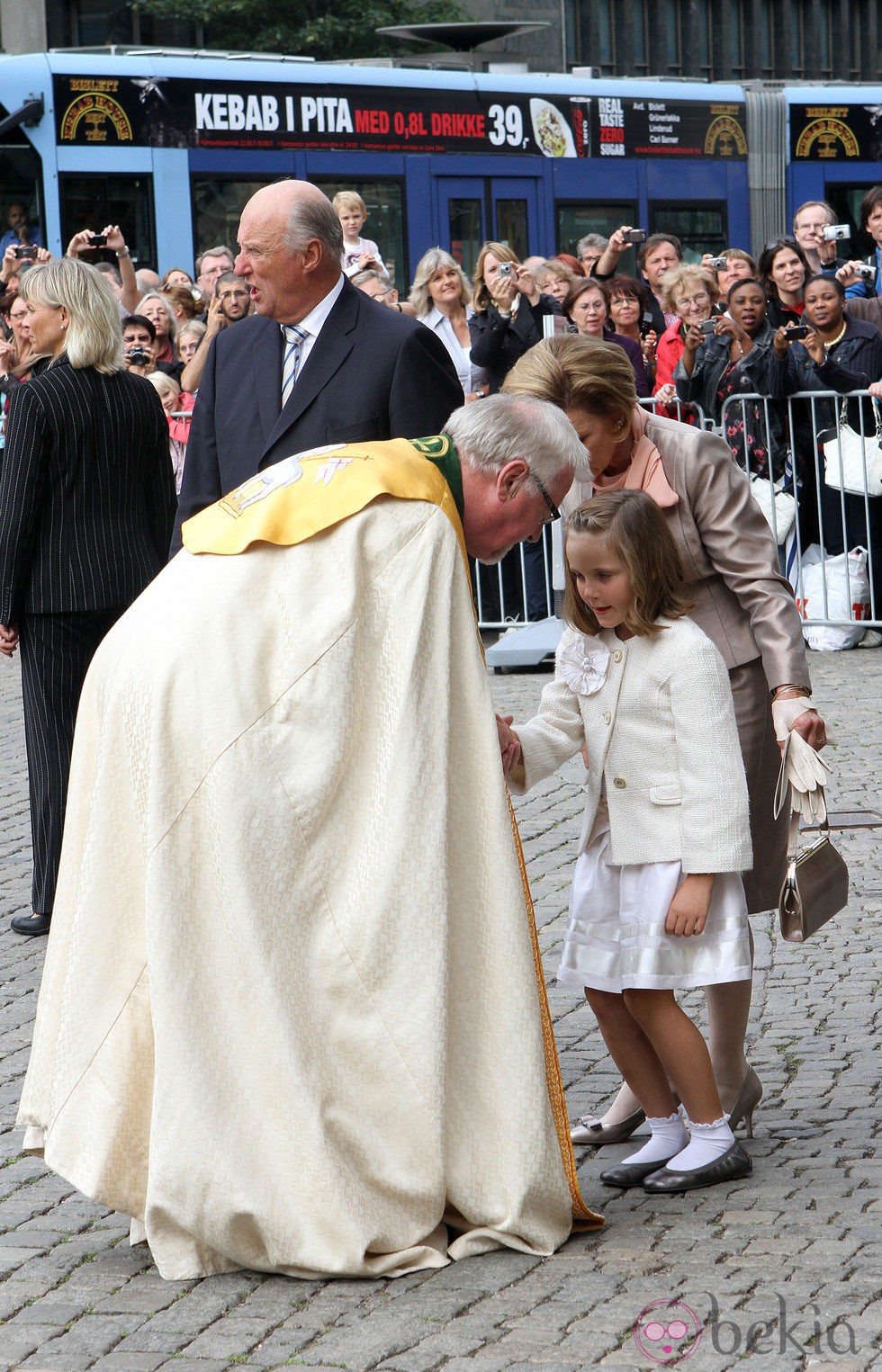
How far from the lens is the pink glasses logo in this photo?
10.9 feet

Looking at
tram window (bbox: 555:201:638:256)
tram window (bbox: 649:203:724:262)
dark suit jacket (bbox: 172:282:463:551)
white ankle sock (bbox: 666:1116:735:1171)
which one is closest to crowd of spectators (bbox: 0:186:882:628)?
dark suit jacket (bbox: 172:282:463:551)

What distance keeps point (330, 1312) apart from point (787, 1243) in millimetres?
897

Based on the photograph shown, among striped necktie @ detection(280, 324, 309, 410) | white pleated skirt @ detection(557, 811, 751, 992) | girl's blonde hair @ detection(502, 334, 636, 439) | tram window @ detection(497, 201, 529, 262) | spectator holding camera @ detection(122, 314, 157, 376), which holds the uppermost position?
tram window @ detection(497, 201, 529, 262)

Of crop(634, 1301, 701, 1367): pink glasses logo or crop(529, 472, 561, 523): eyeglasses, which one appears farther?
crop(529, 472, 561, 523): eyeglasses

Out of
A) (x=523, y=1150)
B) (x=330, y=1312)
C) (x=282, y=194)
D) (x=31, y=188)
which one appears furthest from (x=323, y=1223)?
(x=31, y=188)

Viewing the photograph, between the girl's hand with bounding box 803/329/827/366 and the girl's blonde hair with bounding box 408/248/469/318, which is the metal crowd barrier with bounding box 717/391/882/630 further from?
the girl's blonde hair with bounding box 408/248/469/318

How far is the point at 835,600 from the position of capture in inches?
447

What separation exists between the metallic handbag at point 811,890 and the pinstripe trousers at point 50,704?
10.6 feet

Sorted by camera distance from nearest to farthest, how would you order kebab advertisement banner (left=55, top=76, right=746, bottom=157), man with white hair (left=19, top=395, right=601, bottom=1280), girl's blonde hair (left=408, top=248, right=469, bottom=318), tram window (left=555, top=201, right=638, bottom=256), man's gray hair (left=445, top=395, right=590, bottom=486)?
1. man with white hair (left=19, top=395, right=601, bottom=1280)
2. man's gray hair (left=445, top=395, right=590, bottom=486)
3. girl's blonde hair (left=408, top=248, right=469, bottom=318)
4. kebab advertisement banner (left=55, top=76, right=746, bottom=157)
5. tram window (left=555, top=201, right=638, bottom=256)

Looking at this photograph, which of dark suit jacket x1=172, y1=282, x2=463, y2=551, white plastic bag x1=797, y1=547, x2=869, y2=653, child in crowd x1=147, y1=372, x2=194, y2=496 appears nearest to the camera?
dark suit jacket x1=172, y1=282, x2=463, y2=551

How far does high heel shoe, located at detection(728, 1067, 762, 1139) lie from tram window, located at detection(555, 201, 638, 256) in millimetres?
16468

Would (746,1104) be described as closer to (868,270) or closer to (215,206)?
(868,270)

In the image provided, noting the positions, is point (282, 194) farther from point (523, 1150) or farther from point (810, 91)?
point (810, 91)

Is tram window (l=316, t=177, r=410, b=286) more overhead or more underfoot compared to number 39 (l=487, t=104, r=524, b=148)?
more underfoot
